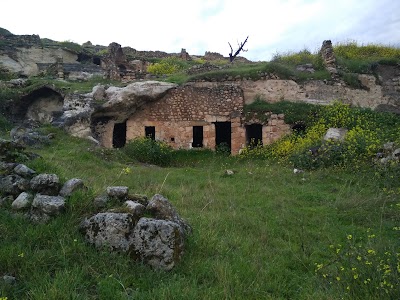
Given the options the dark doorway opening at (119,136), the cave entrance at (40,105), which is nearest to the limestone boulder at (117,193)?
the dark doorway opening at (119,136)

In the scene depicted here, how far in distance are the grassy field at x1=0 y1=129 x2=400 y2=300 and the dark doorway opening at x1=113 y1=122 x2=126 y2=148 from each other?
→ 9372 millimetres

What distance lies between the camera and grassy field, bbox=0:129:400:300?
11.0 feet

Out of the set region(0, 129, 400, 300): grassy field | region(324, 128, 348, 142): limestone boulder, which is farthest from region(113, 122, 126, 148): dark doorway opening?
region(0, 129, 400, 300): grassy field

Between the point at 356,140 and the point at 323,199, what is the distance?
416cm

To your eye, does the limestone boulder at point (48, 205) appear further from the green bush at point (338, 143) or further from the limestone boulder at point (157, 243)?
the green bush at point (338, 143)

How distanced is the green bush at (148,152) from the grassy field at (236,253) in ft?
17.2

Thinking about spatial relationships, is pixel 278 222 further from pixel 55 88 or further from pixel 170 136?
pixel 55 88

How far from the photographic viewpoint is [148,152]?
12.8 metres

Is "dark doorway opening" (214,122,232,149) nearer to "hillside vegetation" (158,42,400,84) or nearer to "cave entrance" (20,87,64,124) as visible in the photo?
"hillside vegetation" (158,42,400,84)

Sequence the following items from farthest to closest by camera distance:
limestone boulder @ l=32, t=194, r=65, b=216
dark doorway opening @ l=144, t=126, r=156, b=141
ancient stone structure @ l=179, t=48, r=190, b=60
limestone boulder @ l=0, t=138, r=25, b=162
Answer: ancient stone structure @ l=179, t=48, r=190, b=60, dark doorway opening @ l=144, t=126, r=156, b=141, limestone boulder @ l=0, t=138, r=25, b=162, limestone boulder @ l=32, t=194, r=65, b=216

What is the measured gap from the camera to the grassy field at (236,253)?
3354mm

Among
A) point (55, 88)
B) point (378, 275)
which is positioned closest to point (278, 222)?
point (378, 275)

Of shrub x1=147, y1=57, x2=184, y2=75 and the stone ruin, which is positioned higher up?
shrub x1=147, y1=57, x2=184, y2=75

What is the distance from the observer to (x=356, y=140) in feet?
35.5
